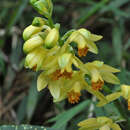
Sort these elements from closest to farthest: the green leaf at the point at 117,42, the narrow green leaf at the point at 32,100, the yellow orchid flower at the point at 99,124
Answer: the yellow orchid flower at the point at 99,124 → the narrow green leaf at the point at 32,100 → the green leaf at the point at 117,42

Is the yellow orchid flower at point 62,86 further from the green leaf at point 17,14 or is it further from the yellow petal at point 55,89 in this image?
the green leaf at point 17,14

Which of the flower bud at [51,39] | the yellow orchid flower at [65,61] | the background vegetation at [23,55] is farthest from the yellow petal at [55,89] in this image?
the background vegetation at [23,55]

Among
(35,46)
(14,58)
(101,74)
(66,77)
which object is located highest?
(35,46)

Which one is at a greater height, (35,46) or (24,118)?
(35,46)

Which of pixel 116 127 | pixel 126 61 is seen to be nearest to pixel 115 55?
pixel 126 61

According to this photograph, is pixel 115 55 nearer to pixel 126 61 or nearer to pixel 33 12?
pixel 126 61

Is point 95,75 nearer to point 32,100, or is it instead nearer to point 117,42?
point 32,100

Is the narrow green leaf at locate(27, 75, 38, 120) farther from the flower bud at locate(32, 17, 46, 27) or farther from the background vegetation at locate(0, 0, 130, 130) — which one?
the flower bud at locate(32, 17, 46, 27)

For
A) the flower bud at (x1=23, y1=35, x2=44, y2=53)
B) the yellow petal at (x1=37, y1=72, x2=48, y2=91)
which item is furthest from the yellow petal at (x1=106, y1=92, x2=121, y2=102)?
the flower bud at (x1=23, y1=35, x2=44, y2=53)
